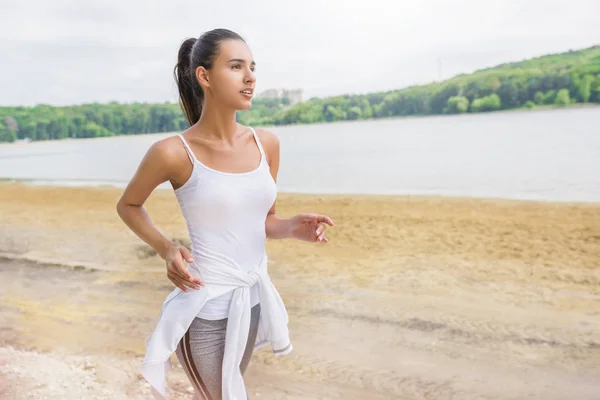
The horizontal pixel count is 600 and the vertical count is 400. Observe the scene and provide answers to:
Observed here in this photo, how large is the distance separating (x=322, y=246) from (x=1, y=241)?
12.6 ft

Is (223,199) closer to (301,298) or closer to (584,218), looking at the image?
(301,298)

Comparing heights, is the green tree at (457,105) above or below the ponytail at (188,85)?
below

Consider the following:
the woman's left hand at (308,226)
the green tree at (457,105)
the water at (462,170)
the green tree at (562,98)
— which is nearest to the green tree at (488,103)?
the green tree at (457,105)

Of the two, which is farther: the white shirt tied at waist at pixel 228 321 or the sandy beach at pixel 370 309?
the sandy beach at pixel 370 309

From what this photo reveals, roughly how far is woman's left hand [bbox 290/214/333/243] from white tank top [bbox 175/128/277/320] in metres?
0.07

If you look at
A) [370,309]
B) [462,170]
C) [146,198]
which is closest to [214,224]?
[146,198]

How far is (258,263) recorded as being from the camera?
144cm

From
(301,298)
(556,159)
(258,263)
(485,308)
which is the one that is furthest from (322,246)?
(556,159)

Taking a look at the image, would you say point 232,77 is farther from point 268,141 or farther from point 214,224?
point 214,224

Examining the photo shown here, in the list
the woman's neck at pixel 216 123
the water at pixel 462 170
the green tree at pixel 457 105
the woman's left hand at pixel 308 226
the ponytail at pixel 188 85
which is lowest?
the water at pixel 462 170

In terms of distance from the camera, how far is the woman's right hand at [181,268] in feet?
4.30

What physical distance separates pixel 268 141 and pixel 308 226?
0.75ft

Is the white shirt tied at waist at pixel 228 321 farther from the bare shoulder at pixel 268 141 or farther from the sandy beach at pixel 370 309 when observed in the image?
the sandy beach at pixel 370 309

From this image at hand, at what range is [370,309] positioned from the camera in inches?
190
